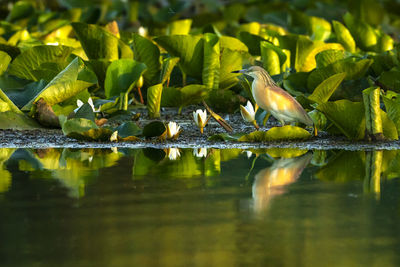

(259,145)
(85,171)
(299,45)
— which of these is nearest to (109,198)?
(85,171)

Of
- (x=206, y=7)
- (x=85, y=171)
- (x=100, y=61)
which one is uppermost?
Result: (x=206, y=7)

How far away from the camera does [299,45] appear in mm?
6504

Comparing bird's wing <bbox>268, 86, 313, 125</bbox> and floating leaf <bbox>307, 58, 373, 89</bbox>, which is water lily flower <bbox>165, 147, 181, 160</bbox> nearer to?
bird's wing <bbox>268, 86, 313, 125</bbox>

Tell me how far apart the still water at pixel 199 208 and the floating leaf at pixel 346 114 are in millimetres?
A: 301

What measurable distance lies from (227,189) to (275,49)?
9.66ft

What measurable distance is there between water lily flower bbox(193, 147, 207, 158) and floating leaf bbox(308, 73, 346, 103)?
0.71 meters

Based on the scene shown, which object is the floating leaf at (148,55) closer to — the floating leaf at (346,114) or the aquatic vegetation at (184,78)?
the aquatic vegetation at (184,78)

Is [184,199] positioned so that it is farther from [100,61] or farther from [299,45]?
[299,45]

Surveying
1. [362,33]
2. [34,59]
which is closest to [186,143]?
[34,59]

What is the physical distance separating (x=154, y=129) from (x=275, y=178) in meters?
1.16

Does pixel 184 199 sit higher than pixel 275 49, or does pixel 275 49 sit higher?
pixel 275 49

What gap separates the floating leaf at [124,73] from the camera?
5504mm

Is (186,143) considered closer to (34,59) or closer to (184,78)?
(184,78)

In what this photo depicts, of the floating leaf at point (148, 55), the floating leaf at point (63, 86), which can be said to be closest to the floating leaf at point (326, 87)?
the floating leaf at point (63, 86)
